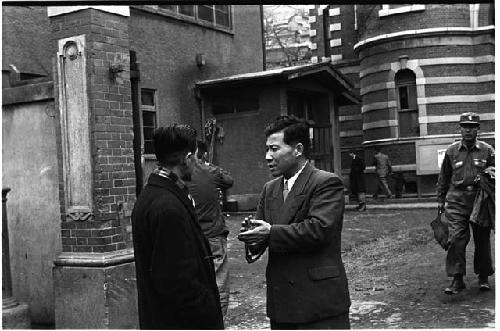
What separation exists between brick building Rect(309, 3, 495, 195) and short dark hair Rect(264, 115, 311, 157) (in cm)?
1712

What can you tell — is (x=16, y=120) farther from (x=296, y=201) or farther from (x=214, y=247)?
(x=296, y=201)

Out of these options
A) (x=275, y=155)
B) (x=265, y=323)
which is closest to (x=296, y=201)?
(x=275, y=155)

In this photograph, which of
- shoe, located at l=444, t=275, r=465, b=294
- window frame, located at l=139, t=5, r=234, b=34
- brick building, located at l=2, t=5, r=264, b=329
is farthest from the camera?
window frame, located at l=139, t=5, r=234, b=34

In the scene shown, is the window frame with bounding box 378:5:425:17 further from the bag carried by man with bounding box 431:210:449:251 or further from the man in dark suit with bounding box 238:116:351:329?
the man in dark suit with bounding box 238:116:351:329

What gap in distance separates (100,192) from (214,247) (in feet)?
3.85

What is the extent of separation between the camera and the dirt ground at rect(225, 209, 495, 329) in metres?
6.10

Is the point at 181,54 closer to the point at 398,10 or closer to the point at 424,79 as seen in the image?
the point at 398,10

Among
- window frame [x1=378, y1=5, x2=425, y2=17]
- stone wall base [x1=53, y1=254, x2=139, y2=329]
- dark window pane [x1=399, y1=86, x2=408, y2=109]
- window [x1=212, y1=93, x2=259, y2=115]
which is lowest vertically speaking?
stone wall base [x1=53, y1=254, x2=139, y2=329]

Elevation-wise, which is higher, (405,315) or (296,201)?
(296,201)

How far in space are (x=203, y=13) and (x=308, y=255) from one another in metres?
14.6

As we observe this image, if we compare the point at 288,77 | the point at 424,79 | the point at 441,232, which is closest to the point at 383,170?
the point at 424,79

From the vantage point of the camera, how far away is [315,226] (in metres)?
3.44

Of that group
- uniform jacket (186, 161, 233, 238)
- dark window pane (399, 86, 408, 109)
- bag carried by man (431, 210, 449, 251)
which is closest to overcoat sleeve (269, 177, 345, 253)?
uniform jacket (186, 161, 233, 238)

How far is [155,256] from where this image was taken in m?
3.28
